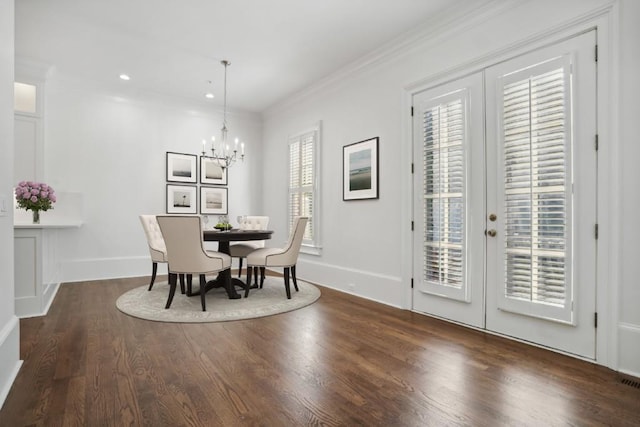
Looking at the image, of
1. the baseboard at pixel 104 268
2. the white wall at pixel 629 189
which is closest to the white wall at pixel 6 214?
the baseboard at pixel 104 268

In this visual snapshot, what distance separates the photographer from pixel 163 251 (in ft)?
13.7

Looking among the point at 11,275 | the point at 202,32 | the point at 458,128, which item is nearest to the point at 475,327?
the point at 458,128

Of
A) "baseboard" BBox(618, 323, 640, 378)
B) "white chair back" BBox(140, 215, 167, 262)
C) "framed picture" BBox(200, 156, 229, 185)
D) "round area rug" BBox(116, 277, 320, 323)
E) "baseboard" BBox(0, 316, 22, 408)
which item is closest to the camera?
"baseboard" BBox(0, 316, 22, 408)

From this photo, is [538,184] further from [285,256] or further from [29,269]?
[29,269]

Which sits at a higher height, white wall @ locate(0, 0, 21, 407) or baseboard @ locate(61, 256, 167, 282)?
white wall @ locate(0, 0, 21, 407)

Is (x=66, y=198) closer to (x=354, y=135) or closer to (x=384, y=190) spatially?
(x=354, y=135)

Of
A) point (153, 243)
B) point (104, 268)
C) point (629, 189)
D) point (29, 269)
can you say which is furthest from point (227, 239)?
point (629, 189)

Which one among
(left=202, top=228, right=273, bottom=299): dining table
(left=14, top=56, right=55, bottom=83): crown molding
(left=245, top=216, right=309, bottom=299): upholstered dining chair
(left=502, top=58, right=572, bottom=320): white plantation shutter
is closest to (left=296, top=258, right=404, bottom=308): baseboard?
(left=245, top=216, right=309, bottom=299): upholstered dining chair

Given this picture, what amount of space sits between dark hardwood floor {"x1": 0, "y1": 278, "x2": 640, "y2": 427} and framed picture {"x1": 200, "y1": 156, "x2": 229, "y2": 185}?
3.28 m

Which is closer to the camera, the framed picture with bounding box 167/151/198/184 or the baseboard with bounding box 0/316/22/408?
the baseboard with bounding box 0/316/22/408

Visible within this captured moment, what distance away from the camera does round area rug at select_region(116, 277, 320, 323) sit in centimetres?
324

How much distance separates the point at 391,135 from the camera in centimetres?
385

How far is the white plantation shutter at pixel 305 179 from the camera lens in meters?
5.09

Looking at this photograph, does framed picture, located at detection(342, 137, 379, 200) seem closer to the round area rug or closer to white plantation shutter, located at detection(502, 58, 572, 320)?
the round area rug
